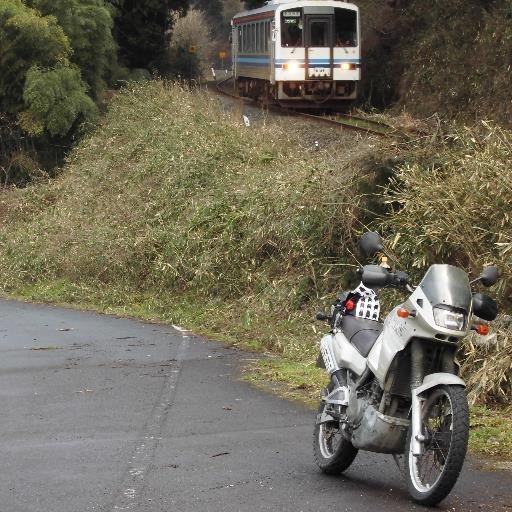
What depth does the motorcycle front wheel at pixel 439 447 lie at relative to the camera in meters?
6.02

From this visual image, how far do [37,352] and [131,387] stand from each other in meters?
3.05

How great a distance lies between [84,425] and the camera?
9211mm

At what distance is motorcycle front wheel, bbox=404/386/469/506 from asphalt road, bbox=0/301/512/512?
7.8 inches

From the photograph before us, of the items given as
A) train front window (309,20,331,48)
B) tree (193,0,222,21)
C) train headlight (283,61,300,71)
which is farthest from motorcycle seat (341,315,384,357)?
tree (193,0,222,21)

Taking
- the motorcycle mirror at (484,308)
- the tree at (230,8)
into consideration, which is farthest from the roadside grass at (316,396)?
the tree at (230,8)

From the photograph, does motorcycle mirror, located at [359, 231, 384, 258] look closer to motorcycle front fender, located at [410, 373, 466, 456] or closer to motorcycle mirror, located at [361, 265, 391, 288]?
motorcycle mirror, located at [361, 265, 391, 288]

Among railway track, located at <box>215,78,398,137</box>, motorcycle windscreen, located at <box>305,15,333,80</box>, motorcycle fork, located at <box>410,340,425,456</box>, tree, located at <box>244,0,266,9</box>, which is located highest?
tree, located at <box>244,0,266,9</box>

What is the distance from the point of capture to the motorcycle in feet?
20.2

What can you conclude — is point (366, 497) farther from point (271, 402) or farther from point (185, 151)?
point (185, 151)

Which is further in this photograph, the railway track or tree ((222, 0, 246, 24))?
tree ((222, 0, 246, 24))

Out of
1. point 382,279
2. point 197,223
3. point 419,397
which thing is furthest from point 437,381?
point 197,223

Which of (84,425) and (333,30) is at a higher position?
(333,30)

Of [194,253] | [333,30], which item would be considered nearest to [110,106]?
[333,30]

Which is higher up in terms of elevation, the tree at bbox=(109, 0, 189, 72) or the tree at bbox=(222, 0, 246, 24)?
the tree at bbox=(222, 0, 246, 24)
